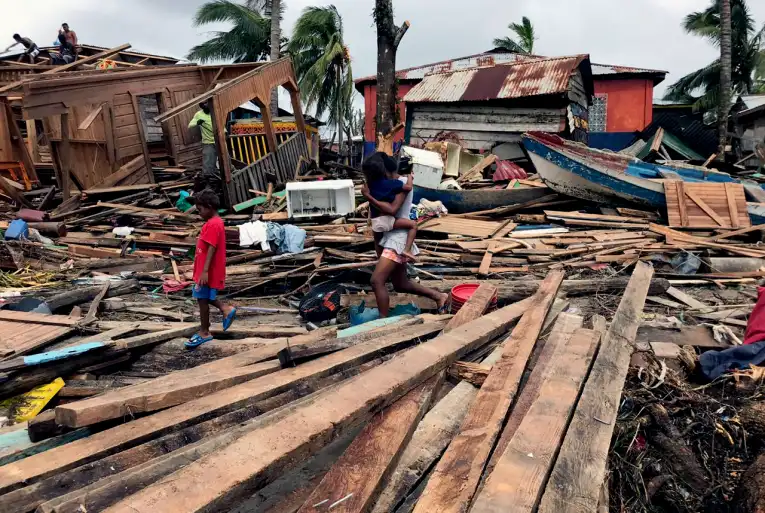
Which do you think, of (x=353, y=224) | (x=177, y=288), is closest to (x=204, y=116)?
(x=353, y=224)

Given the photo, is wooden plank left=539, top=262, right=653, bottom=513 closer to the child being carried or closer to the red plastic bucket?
the red plastic bucket

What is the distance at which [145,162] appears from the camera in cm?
1354

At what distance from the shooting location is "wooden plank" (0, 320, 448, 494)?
232 centimetres

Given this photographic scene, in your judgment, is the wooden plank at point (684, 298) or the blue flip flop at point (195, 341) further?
the wooden plank at point (684, 298)

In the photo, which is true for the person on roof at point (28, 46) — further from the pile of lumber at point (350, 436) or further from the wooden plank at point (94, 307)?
the pile of lumber at point (350, 436)

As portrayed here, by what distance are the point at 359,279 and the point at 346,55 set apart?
67.2 ft


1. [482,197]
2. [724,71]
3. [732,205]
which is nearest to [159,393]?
[482,197]

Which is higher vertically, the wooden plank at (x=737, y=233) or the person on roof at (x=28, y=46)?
the person on roof at (x=28, y=46)

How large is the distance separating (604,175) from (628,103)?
1717 centimetres

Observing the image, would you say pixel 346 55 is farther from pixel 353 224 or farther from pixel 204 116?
pixel 353 224

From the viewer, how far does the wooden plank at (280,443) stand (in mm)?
1756

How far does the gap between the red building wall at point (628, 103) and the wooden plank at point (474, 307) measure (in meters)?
23.1

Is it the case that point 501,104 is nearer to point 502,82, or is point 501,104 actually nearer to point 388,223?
point 502,82

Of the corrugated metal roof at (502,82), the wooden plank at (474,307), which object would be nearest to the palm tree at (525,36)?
the corrugated metal roof at (502,82)
